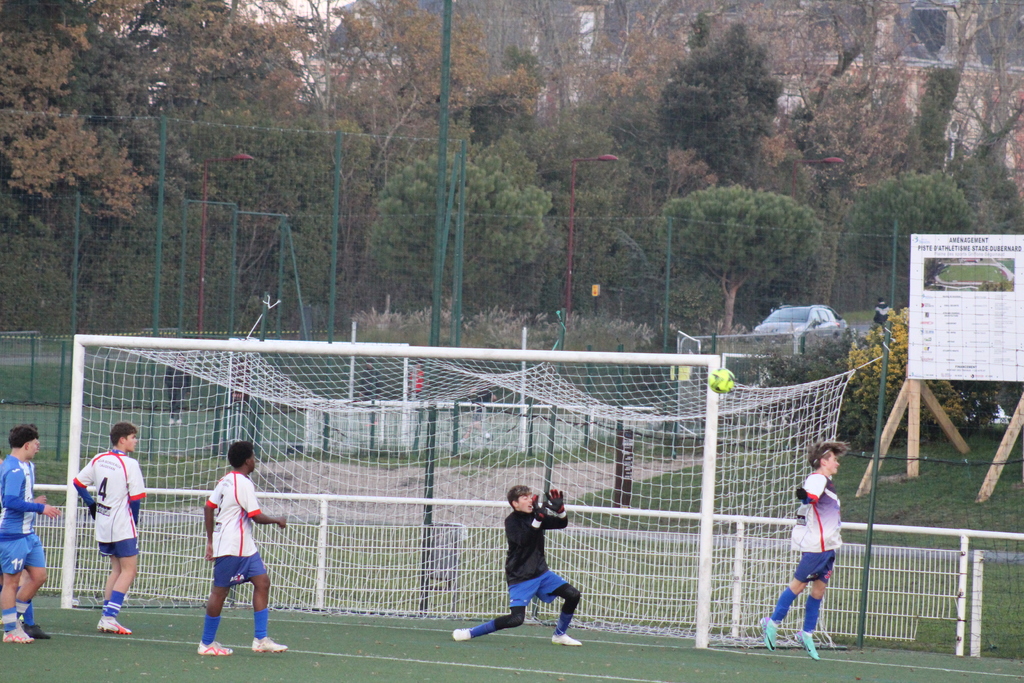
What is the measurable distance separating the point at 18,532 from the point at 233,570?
144 cm

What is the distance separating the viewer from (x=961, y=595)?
7.66 metres

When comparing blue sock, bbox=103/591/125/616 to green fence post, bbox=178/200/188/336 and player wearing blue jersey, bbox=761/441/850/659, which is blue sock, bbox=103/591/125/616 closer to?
player wearing blue jersey, bbox=761/441/850/659

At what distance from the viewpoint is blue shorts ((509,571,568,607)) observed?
23.4 feet

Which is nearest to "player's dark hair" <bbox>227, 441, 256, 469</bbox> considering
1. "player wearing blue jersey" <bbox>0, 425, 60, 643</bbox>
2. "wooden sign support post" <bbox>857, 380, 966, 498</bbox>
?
"player wearing blue jersey" <bbox>0, 425, 60, 643</bbox>

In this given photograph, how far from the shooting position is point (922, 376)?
1257 centimetres

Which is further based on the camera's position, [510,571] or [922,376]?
[922,376]

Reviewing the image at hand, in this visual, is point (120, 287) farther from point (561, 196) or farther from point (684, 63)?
point (684, 63)

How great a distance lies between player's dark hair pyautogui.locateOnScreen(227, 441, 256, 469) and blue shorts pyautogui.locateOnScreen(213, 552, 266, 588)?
0.57m

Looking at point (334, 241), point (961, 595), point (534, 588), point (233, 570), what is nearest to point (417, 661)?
point (534, 588)

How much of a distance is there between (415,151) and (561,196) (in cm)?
503

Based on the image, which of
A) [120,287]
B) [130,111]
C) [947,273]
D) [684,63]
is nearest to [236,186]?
[130,111]

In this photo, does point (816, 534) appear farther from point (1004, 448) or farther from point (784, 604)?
point (1004, 448)

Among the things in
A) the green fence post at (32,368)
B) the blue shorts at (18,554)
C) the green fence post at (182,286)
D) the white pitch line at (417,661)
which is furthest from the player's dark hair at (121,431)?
the green fence post at (182,286)

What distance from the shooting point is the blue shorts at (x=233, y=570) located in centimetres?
664
